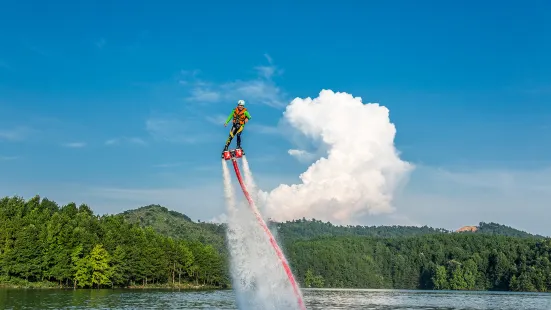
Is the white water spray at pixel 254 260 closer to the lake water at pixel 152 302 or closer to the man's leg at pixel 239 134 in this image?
the man's leg at pixel 239 134

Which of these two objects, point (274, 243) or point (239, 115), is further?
point (274, 243)

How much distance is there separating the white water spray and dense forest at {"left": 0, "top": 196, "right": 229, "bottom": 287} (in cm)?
8488

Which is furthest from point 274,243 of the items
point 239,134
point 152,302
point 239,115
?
point 152,302

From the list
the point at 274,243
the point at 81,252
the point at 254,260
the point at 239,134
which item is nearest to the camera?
the point at 239,134

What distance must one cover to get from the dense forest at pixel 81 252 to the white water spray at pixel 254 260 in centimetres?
8488

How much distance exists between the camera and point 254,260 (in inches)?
1785

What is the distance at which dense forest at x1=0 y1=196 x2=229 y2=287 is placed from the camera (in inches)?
4676

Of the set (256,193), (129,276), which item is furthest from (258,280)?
(129,276)

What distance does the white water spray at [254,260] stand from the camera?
44250mm

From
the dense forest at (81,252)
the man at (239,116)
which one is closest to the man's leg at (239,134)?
the man at (239,116)

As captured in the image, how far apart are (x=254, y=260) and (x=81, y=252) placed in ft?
305

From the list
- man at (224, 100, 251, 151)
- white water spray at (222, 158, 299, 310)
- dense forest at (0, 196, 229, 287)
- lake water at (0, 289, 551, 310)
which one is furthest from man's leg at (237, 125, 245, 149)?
dense forest at (0, 196, 229, 287)

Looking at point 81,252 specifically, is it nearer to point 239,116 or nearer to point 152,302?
point 152,302

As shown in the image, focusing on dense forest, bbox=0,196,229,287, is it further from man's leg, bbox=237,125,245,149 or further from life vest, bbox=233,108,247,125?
life vest, bbox=233,108,247,125
